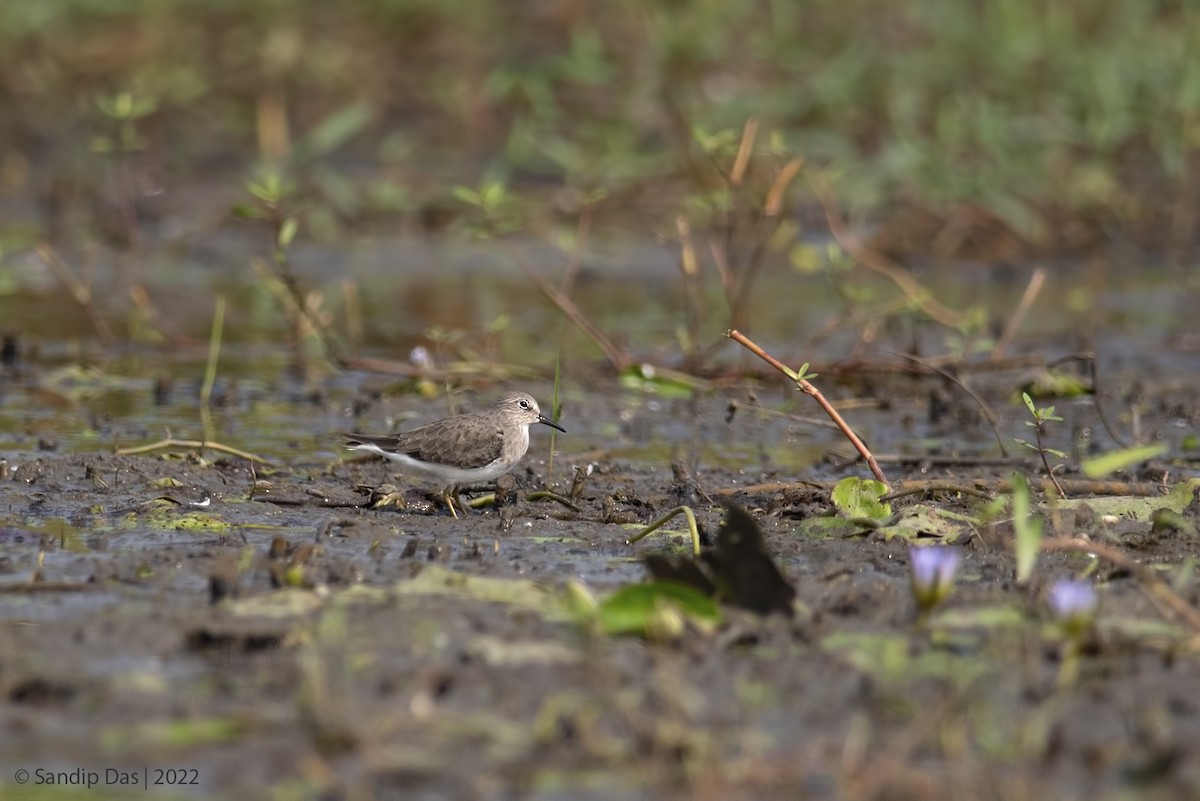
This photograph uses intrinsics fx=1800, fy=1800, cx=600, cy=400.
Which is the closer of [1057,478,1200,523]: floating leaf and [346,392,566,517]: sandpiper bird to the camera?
[1057,478,1200,523]: floating leaf

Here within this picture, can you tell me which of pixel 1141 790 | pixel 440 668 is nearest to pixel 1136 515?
pixel 1141 790

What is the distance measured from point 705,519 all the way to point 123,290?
752cm

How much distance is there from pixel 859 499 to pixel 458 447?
5.77 ft

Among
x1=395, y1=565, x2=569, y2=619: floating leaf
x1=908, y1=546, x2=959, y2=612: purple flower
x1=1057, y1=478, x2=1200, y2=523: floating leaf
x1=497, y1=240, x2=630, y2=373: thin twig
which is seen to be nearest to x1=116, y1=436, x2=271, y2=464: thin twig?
x1=497, y1=240, x2=630, y2=373: thin twig

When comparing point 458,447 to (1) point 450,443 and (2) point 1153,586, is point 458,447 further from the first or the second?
(2) point 1153,586

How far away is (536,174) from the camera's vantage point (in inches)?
620

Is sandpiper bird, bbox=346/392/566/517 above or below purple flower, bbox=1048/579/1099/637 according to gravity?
above

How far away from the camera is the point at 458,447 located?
298 inches

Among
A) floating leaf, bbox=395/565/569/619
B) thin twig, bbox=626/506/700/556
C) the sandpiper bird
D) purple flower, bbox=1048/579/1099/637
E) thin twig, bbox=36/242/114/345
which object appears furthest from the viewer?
thin twig, bbox=36/242/114/345

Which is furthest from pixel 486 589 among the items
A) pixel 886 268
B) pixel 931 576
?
pixel 886 268

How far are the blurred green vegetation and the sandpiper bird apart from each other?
5507 millimetres

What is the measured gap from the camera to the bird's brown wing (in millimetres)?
7535

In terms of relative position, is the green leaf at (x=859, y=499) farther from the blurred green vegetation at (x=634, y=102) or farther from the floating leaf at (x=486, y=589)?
the blurred green vegetation at (x=634, y=102)

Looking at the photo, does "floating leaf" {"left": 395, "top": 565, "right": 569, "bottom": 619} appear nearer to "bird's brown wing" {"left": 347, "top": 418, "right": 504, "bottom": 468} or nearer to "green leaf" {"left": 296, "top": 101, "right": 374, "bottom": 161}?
"bird's brown wing" {"left": 347, "top": 418, "right": 504, "bottom": 468}
